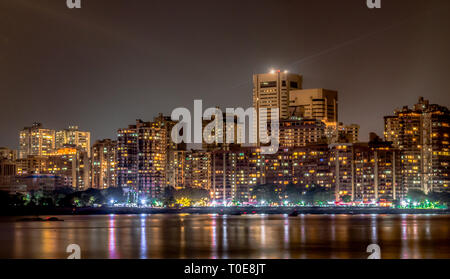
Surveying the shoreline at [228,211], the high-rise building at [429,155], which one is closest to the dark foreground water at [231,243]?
the shoreline at [228,211]

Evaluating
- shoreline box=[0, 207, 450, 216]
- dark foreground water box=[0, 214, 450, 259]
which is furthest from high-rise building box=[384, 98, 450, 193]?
dark foreground water box=[0, 214, 450, 259]

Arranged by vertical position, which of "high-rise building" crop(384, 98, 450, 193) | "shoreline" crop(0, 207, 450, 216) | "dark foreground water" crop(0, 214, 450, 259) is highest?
"high-rise building" crop(384, 98, 450, 193)

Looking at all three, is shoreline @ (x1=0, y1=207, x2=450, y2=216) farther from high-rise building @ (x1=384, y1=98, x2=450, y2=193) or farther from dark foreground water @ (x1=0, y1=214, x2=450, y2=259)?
dark foreground water @ (x1=0, y1=214, x2=450, y2=259)

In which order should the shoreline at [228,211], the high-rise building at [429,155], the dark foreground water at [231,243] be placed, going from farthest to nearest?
the high-rise building at [429,155] < the shoreline at [228,211] < the dark foreground water at [231,243]

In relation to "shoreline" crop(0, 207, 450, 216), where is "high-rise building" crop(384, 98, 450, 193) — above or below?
above

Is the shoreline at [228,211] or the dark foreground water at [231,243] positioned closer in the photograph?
the dark foreground water at [231,243]

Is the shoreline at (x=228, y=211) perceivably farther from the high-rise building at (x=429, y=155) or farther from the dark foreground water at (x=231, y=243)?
the dark foreground water at (x=231, y=243)

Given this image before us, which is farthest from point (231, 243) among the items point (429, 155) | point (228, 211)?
point (429, 155)

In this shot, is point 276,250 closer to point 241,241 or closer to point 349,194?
point 241,241

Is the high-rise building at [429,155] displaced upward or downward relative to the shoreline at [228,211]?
upward

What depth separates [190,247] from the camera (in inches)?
2628

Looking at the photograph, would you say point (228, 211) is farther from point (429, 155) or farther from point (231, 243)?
point (231, 243)
